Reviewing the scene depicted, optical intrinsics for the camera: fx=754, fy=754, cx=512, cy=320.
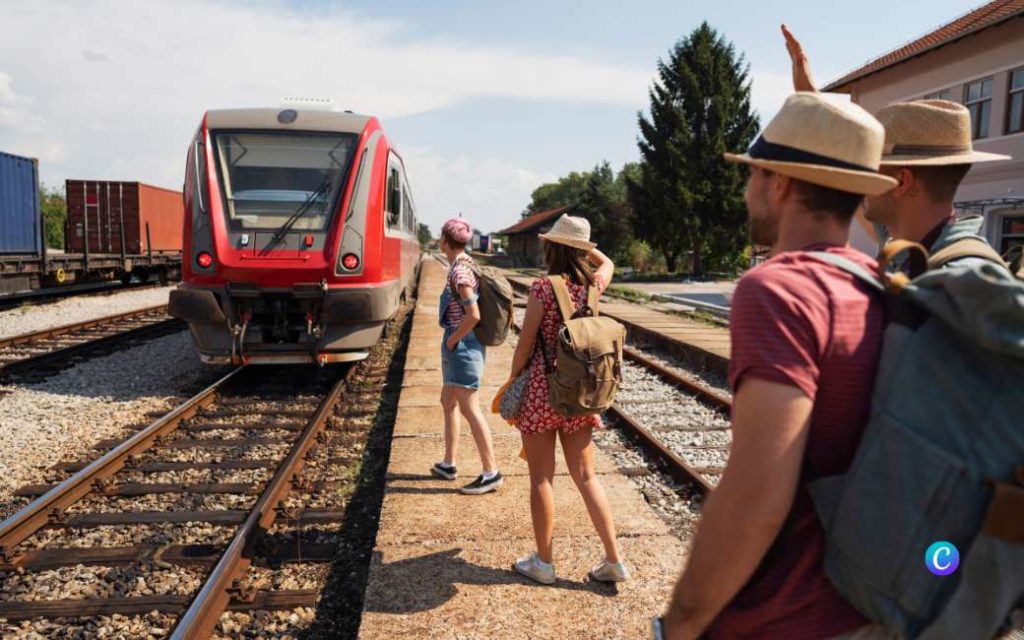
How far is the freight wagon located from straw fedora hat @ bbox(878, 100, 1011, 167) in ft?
55.5

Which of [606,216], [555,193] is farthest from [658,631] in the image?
[555,193]

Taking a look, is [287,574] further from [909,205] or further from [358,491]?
[909,205]

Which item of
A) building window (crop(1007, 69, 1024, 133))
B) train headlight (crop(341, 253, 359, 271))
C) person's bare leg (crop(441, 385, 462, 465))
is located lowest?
person's bare leg (crop(441, 385, 462, 465))

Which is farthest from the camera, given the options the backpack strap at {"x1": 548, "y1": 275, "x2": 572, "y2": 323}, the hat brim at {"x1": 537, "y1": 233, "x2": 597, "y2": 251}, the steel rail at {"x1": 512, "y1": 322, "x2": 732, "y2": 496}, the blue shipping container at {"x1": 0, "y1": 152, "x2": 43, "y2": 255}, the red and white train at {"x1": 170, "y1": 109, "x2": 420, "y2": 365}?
the blue shipping container at {"x1": 0, "y1": 152, "x2": 43, "y2": 255}

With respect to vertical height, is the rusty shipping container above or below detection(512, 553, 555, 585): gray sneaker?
above

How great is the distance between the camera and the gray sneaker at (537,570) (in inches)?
142

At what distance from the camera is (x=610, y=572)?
11.8 ft

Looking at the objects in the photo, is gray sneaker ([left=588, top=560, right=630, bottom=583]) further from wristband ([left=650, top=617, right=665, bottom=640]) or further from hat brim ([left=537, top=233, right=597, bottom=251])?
wristband ([left=650, top=617, right=665, bottom=640])

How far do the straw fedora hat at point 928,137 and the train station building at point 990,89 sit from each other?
56.4ft

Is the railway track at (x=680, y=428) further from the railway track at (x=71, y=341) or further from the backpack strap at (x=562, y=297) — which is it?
the railway track at (x=71, y=341)

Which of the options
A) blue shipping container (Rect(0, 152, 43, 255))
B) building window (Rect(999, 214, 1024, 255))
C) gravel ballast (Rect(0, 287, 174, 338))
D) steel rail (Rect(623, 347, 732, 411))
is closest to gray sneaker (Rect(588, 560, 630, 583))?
steel rail (Rect(623, 347, 732, 411))

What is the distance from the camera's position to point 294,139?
879cm

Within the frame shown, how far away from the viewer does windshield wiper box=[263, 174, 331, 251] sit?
8320 millimetres

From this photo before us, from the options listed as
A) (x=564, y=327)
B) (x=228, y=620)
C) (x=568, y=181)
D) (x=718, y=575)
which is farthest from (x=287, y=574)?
(x=568, y=181)
